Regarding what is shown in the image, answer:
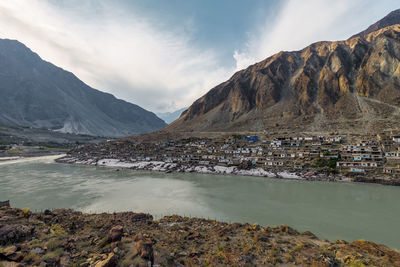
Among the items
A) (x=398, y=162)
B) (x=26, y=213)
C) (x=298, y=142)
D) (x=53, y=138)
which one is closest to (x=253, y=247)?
(x=26, y=213)

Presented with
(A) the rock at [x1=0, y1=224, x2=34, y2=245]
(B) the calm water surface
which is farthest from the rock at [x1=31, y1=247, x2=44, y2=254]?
(B) the calm water surface

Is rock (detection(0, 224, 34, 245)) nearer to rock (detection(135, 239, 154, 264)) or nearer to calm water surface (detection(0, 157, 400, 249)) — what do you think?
rock (detection(135, 239, 154, 264))

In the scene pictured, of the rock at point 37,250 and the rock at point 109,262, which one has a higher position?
the rock at point 109,262

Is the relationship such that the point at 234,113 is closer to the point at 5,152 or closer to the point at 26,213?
the point at 26,213

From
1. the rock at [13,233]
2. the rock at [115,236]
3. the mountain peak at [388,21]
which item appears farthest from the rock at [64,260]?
the mountain peak at [388,21]

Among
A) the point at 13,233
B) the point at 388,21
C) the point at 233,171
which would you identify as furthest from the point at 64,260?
the point at 388,21

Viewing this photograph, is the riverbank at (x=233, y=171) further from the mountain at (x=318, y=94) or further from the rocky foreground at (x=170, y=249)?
the mountain at (x=318, y=94)
